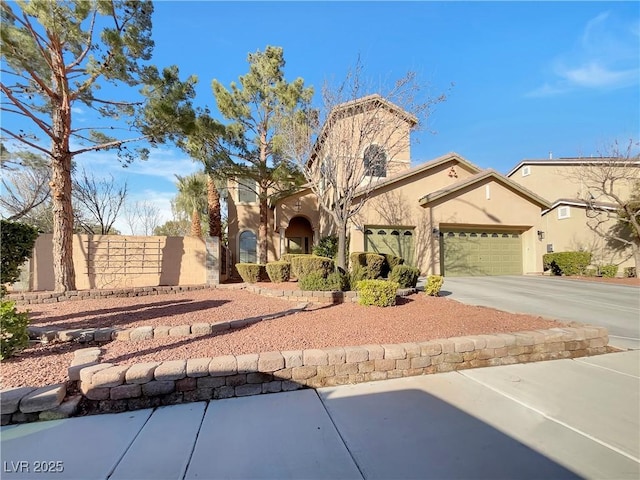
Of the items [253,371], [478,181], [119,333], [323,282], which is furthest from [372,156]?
[119,333]

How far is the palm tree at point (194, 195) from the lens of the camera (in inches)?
571

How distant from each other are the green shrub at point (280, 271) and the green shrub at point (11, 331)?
6.58 metres

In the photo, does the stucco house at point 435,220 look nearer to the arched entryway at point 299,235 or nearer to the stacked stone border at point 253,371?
the arched entryway at point 299,235

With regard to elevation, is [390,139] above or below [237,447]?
above

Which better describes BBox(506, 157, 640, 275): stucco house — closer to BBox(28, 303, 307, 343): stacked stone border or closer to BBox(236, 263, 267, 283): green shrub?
BBox(236, 263, 267, 283): green shrub

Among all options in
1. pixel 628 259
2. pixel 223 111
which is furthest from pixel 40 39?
pixel 628 259

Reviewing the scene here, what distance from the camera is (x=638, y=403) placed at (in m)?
3.19

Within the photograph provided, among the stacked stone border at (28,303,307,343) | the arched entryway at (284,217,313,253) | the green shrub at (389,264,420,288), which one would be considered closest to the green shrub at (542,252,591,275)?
the green shrub at (389,264,420,288)

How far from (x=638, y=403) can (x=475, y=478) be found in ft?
8.09

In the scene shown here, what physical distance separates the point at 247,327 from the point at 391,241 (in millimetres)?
8783

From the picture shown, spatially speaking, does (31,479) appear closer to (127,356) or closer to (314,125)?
(127,356)

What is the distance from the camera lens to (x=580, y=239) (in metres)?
16.4

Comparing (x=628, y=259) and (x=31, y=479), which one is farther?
(x=628, y=259)

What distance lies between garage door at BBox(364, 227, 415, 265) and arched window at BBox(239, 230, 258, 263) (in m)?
6.56
